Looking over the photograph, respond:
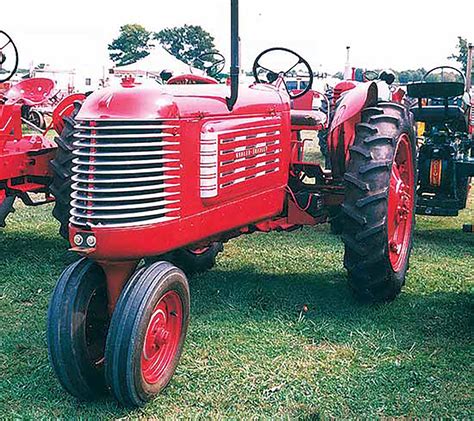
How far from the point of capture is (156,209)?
133 inches

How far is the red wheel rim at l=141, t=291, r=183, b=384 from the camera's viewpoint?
3393 mm

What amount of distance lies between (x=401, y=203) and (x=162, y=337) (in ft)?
7.71

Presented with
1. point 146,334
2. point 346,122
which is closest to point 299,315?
point 346,122

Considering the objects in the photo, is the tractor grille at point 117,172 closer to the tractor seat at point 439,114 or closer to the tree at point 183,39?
the tractor seat at point 439,114

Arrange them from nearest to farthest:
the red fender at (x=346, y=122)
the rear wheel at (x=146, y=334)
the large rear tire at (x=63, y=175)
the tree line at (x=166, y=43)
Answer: the rear wheel at (x=146, y=334) < the red fender at (x=346, y=122) < the large rear tire at (x=63, y=175) < the tree line at (x=166, y=43)

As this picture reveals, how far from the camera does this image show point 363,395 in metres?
3.50

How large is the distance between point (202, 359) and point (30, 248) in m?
3.12

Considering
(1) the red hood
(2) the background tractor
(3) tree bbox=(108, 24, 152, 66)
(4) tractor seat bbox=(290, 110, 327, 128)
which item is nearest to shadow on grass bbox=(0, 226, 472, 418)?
(4) tractor seat bbox=(290, 110, 327, 128)

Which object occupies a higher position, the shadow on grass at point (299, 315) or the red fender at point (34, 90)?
the red fender at point (34, 90)

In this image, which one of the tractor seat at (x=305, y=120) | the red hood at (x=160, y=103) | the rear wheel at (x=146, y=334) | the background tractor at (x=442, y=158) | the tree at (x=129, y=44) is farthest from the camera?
the tree at (x=129, y=44)

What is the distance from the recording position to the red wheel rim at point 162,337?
339 cm

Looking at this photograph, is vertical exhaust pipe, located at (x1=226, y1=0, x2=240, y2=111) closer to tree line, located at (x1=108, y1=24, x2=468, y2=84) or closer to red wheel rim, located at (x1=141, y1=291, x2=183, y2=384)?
red wheel rim, located at (x1=141, y1=291, x2=183, y2=384)

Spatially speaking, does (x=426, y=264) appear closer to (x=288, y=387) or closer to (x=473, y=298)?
(x=473, y=298)

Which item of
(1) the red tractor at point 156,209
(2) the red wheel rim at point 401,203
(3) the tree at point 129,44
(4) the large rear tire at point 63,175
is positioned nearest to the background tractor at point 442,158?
(2) the red wheel rim at point 401,203
